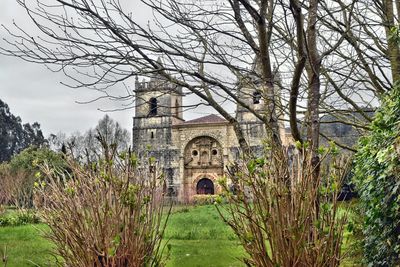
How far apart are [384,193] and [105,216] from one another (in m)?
2.09

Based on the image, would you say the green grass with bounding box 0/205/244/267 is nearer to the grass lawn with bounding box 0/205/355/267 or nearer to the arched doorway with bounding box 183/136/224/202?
the grass lawn with bounding box 0/205/355/267

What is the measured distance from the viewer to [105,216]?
10.1 ft

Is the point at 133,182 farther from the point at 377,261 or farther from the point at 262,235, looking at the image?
the point at 377,261

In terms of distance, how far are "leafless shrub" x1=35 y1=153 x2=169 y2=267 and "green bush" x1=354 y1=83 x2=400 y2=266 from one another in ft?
5.59

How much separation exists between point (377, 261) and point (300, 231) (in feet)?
4.48

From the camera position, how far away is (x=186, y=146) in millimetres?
33656

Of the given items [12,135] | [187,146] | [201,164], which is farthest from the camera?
[12,135]

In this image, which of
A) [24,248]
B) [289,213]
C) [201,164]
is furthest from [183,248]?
[201,164]

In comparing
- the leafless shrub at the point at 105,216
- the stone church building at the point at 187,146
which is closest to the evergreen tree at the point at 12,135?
the stone church building at the point at 187,146

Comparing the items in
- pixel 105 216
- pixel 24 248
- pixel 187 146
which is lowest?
pixel 24 248

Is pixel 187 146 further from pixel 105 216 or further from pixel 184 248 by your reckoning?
pixel 105 216

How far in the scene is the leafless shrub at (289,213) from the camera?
2.49 meters

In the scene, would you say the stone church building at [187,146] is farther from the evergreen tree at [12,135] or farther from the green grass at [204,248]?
→ the green grass at [204,248]

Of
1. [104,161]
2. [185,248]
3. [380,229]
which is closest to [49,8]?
[104,161]
